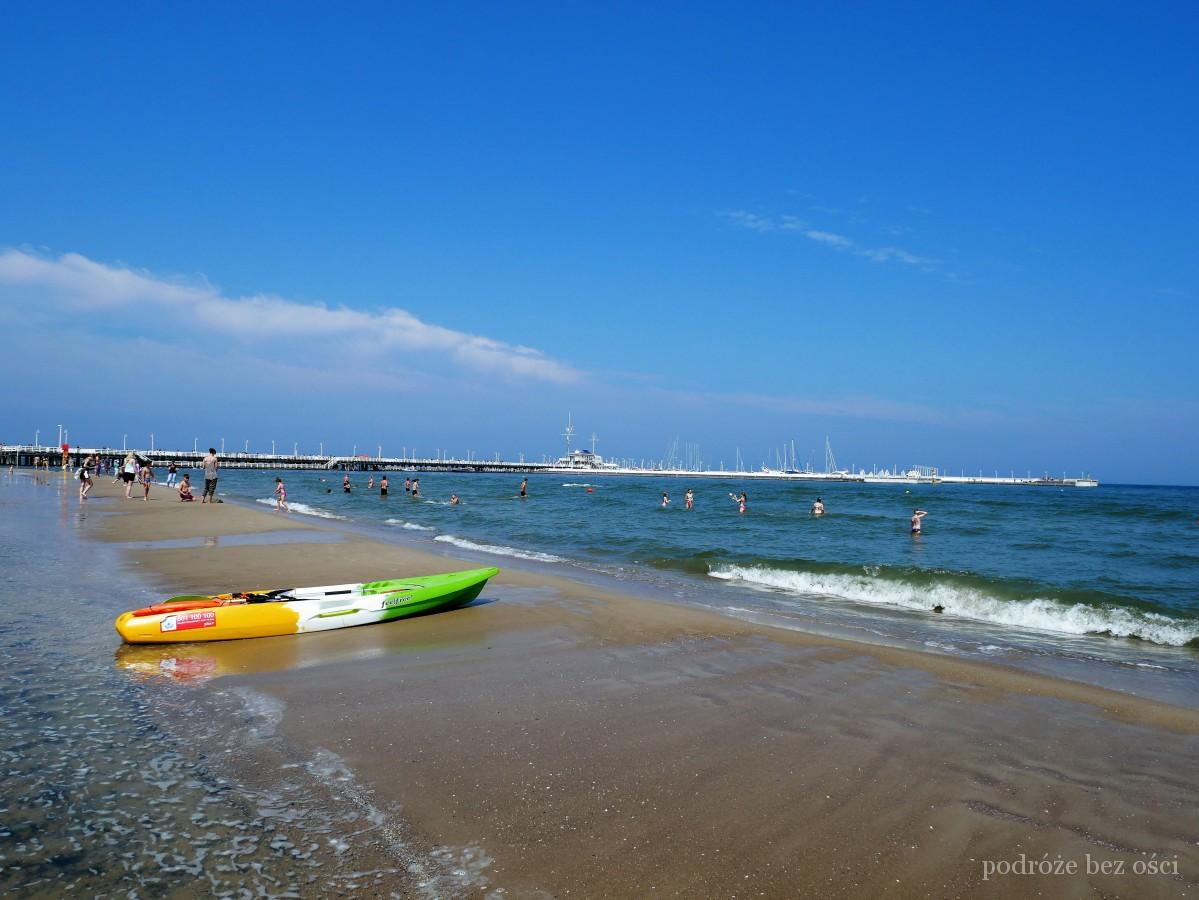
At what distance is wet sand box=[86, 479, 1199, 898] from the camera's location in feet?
12.7

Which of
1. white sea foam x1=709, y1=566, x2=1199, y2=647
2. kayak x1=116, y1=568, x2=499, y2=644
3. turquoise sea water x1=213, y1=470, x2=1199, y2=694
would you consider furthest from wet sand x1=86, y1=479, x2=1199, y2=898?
white sea foam x1=709, y1=566, x2=1199, y2=647

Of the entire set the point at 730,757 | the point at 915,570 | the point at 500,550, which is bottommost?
the point at 500,550

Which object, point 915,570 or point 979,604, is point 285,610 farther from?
point 915,570

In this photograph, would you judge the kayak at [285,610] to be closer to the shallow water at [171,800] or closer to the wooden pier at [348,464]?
the shallow water at [171,800]

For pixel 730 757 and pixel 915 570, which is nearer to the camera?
pixel 730 757

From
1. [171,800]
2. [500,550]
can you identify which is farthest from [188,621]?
[500,550]

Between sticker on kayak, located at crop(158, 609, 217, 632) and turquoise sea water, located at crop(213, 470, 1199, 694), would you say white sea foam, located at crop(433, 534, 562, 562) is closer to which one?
turquoise sea water, located at crop(213, 470, 1199, 694)

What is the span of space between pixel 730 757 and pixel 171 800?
3.56 m

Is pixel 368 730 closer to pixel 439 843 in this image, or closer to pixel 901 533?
pixel 439 843

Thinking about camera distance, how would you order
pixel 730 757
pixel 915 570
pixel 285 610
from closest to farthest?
1. pixel 730 757
2. pixel 285 610
3. pixel 915 570

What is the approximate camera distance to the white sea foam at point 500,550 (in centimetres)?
1935

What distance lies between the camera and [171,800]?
4.23m

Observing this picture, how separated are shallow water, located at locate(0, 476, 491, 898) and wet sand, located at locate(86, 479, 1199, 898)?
29 cm

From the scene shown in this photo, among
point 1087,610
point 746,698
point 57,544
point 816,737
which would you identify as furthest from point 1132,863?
point 57,544
